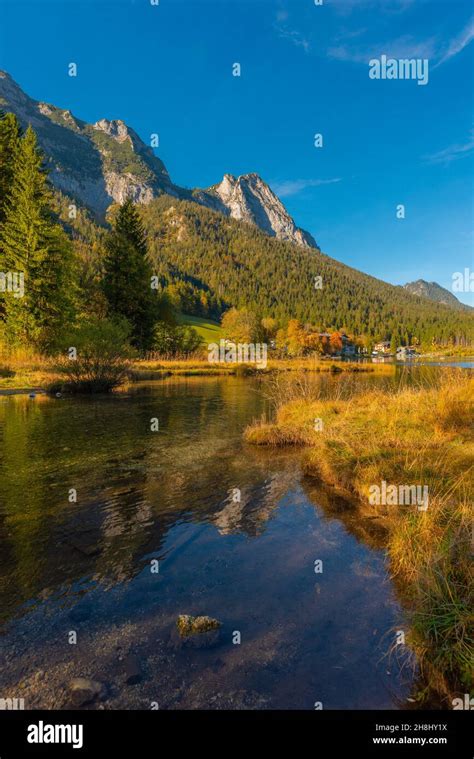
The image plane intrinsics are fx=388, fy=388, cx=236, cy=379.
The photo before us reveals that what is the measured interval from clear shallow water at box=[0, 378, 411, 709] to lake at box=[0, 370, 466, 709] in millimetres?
20

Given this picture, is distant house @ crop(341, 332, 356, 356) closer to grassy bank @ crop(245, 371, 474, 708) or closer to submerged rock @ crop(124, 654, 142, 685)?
grassy bank @ crop(245, 371, 474, 708)

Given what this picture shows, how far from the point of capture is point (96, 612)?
4.94 m

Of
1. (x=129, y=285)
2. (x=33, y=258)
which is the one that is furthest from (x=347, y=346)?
(x=33, y=258)

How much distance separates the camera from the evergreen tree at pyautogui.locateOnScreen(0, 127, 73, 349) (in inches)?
1406

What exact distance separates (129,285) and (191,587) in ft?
162

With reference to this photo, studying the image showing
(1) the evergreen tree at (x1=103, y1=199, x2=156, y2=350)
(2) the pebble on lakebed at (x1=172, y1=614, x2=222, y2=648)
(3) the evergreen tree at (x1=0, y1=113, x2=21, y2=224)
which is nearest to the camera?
(2) the pebble on lakebed at (x1=172, y1=614, x2=222, y2=648)

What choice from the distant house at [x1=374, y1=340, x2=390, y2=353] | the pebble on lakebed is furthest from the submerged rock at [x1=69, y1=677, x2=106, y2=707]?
the distant house at [x1=374, y1=340, x2=390, y2=353]

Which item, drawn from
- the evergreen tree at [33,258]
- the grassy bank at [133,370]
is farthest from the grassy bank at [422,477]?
the evergreen tree at [33,258]

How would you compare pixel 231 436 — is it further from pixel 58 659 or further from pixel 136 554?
pixel 58 659

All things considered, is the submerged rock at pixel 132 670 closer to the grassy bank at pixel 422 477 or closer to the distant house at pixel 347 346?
the grassy bank at pixel 422 477

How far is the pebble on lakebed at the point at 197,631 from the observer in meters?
4.41

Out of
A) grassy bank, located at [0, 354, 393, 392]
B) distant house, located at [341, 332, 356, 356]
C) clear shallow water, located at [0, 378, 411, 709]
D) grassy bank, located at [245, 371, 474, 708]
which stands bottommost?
clear shallow water, located at [0, 378, 411, 709]
